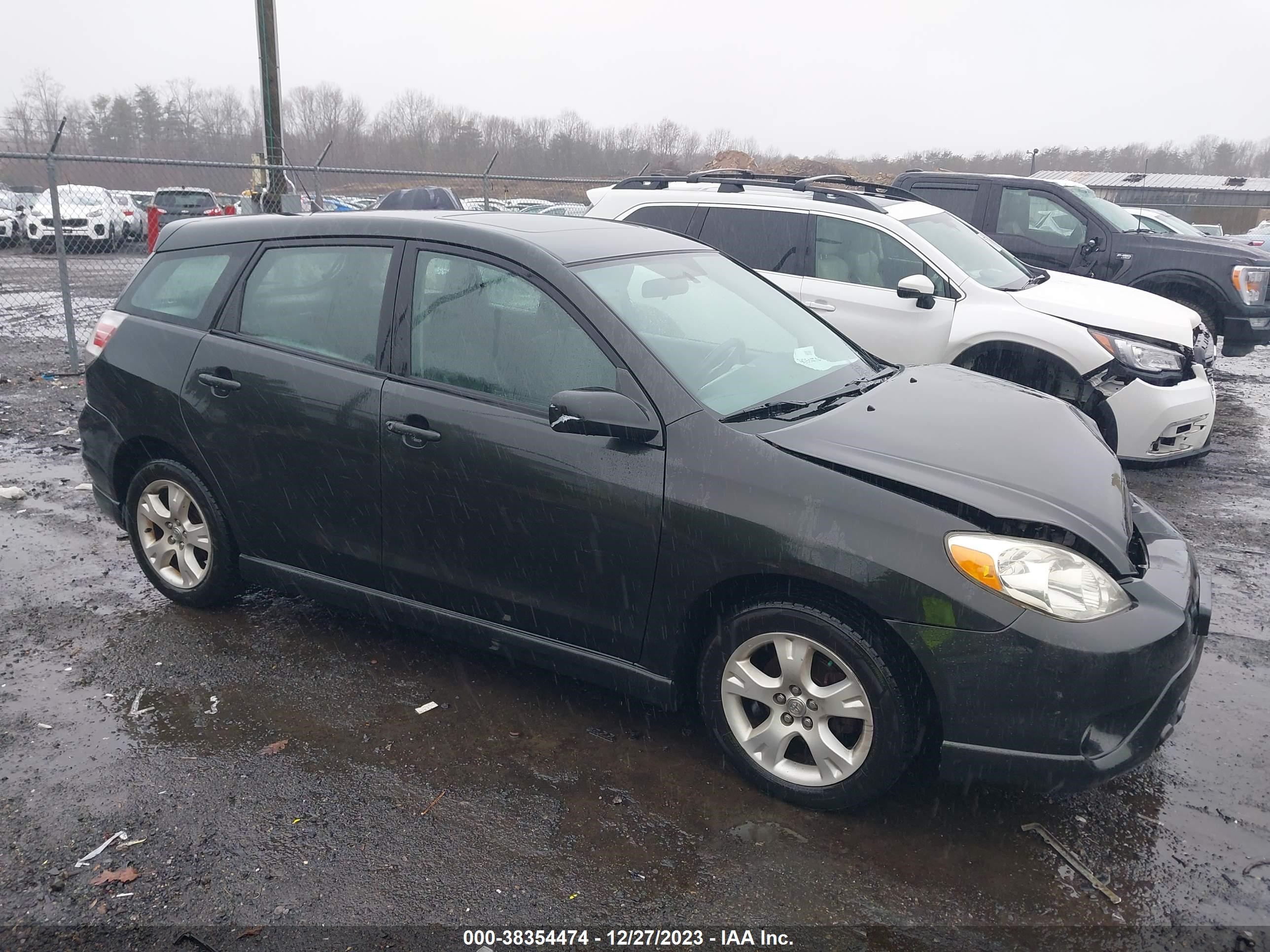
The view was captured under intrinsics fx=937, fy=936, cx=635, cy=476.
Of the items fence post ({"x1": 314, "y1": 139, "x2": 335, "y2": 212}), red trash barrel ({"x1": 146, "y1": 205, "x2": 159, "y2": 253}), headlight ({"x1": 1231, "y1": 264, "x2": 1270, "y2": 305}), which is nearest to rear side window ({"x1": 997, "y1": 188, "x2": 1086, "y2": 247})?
headlight ({"x1": 1231, "y1": 264, "x2": 1270, "y2": 305})

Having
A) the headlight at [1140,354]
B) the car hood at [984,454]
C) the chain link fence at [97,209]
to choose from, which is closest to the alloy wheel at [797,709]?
the car hood at [984,454]

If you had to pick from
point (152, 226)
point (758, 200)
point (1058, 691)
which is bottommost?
point (1058, 691)

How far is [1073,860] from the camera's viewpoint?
2822mm

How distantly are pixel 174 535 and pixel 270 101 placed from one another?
9144 millimetres

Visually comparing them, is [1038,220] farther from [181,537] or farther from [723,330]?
[181,537]

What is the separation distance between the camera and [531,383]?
11.0ft

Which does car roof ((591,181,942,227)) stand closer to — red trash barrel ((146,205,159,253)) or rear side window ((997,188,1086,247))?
rear side window ((997,188,1086,247))

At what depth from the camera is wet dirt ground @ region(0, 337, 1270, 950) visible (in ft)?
8.48

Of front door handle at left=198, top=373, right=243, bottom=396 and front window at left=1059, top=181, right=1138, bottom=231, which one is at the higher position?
front window at left=1059, top=181, right=1138, bottom=231

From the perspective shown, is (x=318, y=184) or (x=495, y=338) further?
(x=318, y=184)

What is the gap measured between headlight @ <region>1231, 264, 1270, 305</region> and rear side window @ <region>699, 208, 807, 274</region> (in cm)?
574

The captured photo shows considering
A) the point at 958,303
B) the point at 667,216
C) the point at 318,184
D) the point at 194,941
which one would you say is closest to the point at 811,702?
the point at 194,941

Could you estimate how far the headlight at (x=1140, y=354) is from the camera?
248 inches

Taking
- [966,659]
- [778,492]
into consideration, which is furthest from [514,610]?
[966,659]
